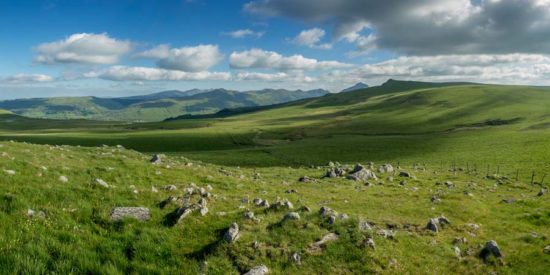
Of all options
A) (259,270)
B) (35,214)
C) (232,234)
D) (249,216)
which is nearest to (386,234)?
(249,216)

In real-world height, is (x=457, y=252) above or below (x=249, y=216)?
below

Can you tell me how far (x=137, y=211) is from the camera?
14.8 m

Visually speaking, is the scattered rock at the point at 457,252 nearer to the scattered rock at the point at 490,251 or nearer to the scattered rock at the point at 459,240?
the scattered rock at the point at 490,251

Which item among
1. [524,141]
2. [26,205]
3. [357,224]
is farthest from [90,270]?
[524,141]

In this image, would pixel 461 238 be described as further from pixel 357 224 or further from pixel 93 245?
pixel 93 245

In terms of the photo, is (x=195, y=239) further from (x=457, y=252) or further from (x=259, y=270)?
(x=457, y=252)

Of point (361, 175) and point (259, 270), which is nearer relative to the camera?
point (259, 270)

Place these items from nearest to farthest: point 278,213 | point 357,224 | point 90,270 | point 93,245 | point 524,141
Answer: point 90,270
point 93,245
point 357,224
point 278,213
point 524,141

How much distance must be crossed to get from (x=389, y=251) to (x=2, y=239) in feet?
41.6

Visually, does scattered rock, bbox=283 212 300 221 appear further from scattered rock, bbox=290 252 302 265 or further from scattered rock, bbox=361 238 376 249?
scattered rock, bbox=361 238 376 249

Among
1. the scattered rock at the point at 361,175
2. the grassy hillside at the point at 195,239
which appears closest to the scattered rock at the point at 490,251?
the grassy hillside at the point at 195,239

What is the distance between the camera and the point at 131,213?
577 inches

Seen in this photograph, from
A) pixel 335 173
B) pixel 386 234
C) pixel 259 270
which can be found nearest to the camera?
pixel 259 270

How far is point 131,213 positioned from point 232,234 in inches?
177
